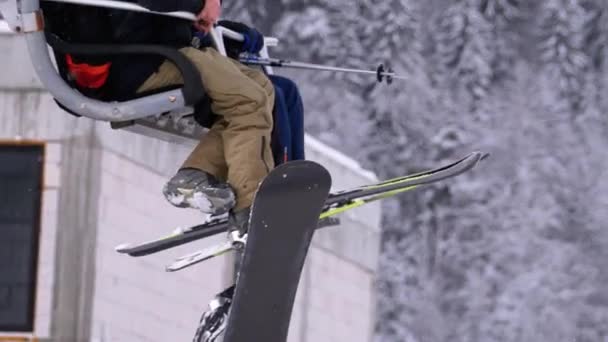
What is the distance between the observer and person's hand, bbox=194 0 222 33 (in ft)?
12.4

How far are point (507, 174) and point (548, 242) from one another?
3059mm

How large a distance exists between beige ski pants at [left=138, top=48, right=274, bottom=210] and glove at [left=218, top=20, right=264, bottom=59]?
0.33m

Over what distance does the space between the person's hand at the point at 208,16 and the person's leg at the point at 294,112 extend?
360mm

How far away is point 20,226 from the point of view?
745 cm

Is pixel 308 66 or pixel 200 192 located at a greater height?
pixel 308 66

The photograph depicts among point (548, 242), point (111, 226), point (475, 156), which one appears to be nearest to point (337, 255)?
point (111, 226)

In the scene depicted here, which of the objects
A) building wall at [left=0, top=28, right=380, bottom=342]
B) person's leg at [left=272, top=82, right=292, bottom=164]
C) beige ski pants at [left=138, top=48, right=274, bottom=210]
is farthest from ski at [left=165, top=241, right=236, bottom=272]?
building wall at [left=0, top=28, right=380, bottom=342]

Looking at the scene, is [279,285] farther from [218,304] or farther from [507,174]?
[507,174]

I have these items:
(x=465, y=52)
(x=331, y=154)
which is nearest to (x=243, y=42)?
(x=331, y=154)

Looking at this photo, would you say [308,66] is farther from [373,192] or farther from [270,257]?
[270,257]

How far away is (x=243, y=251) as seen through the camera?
379 cm

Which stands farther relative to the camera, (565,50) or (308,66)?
(565,50)

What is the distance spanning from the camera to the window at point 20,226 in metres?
7.38

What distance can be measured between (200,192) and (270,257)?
29 cm
